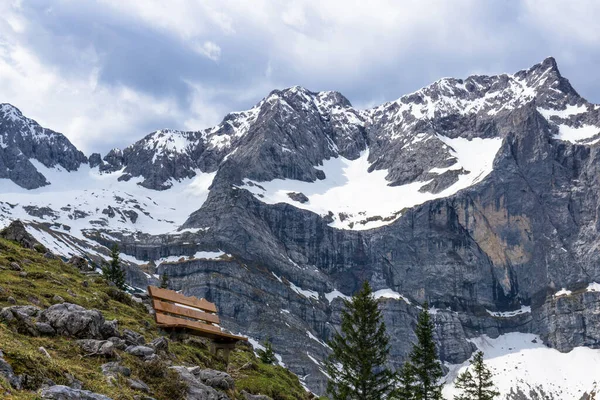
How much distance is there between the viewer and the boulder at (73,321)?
57.0ft

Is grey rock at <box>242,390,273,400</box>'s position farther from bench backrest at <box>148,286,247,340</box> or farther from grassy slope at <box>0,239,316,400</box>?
bench backrest at <box>148,286,247,340</box>

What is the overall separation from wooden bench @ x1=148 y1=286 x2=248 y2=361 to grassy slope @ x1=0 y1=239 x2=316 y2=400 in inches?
26.1

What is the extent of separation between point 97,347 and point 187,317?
10.1 metres

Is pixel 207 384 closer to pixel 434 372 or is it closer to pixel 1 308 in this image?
pixel 1 308

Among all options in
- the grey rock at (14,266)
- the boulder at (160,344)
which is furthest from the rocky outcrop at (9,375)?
the grey rock at (14,266)

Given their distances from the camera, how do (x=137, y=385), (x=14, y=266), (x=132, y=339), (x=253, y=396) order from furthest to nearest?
1. (x=14, y=266)
2. (x=253, y=396)
3. (x=132, y=339)
4. (x=137, y=385)

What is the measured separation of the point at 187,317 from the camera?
26.6 m

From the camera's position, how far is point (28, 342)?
1548cm

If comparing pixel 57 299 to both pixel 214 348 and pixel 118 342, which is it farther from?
pixel 214 348

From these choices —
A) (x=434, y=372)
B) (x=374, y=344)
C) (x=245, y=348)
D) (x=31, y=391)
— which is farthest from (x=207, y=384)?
(x=434, y=372)

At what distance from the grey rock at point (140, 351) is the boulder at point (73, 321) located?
115 cm

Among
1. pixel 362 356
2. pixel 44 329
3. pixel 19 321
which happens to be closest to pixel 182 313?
pixel 44 329

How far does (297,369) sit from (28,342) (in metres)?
185

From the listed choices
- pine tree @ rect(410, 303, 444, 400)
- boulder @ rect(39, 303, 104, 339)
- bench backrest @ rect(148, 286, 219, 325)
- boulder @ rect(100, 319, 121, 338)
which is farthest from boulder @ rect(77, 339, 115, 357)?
pine tree @ rect(410, 303, 444, 400)
